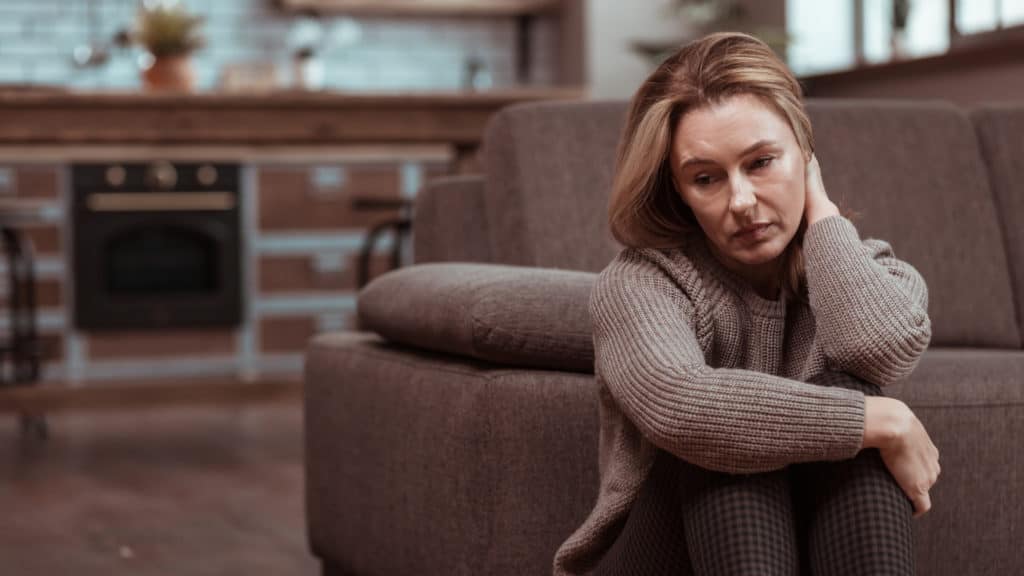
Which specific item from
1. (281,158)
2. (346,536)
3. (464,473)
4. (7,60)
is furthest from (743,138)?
(7,60)

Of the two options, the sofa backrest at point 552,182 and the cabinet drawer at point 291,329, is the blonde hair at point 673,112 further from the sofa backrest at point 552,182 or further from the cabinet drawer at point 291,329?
the cabinet drawer at point 291,329

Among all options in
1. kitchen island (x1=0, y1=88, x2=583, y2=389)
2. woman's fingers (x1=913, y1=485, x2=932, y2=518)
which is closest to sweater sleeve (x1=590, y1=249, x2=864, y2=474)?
woman's fingers (x1=913, y1=485, x2=932, y2=518)

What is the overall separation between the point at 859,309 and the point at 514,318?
539mm

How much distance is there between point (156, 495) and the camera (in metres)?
3.75

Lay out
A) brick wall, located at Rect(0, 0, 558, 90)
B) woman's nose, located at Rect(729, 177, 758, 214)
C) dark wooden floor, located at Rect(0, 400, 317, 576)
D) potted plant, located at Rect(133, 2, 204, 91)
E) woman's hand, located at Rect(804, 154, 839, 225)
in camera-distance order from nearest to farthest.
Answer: woman's nose, located at Rect(729, 177, 758, 214), woman's hand, located at Rect(804, 154, 839, 225), dark wooden floor, located at Rect(0, 400, 317, 576), potted plant, located at Rect(133, 2, 204, 91), brick wall, located at Rect(0, 0, 558, 90)

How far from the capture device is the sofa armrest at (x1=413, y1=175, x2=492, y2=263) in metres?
2.63

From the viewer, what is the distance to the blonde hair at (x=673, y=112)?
157cm

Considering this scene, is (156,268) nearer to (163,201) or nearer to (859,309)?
(163,201)

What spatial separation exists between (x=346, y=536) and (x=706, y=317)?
985 mm

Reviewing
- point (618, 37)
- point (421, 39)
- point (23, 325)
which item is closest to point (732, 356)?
point (23, 325)

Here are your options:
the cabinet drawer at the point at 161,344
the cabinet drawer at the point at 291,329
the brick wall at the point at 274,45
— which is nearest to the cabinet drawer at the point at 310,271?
the cabinet drawer at the point at 291,329

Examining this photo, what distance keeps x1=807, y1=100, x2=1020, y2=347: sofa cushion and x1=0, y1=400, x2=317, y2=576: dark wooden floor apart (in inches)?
48.5

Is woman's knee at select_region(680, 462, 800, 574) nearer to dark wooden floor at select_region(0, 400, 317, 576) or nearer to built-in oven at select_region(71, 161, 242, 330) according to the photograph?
dark wooden floor at select_region(0, 400, 317, 576)

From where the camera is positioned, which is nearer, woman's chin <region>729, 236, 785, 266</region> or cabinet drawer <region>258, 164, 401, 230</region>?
woman's chin <region>729, 236, 785, 266</region>
